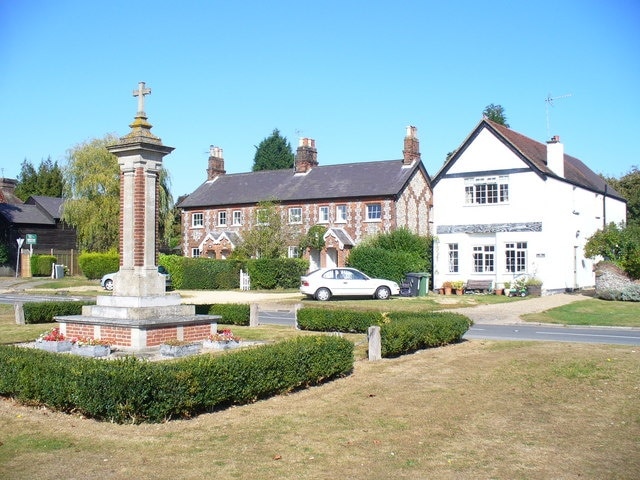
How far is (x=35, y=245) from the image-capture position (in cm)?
5788

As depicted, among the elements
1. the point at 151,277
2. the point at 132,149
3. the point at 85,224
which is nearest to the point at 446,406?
the point at 151,277

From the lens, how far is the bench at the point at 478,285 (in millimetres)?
36500

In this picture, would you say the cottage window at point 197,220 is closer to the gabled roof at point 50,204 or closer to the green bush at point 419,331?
the gabled roof at point 50,204

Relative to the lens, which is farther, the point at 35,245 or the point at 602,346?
the point at 35,245

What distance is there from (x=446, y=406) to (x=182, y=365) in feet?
13.0

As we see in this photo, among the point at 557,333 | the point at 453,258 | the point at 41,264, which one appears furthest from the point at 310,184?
the point at 557,333

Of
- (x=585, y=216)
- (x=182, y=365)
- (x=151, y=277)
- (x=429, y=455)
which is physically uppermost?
(x=585, y=216)

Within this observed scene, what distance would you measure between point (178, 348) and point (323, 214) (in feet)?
110

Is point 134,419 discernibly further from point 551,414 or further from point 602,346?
point 602,346

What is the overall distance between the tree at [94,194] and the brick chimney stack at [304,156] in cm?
998

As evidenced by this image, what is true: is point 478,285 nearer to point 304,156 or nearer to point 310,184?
point 310,184

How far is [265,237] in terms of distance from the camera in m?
44.1

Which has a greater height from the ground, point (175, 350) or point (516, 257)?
point (516, 257)

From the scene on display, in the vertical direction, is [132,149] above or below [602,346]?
above
